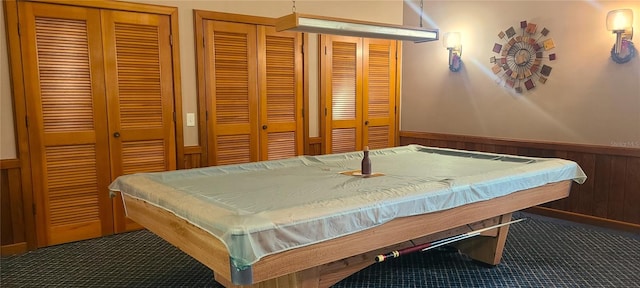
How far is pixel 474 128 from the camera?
4793mm

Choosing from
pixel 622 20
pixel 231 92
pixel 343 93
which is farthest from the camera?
pixel 343 93

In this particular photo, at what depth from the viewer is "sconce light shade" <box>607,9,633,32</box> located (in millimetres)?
3562

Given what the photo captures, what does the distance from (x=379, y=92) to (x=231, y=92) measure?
1.83 metres

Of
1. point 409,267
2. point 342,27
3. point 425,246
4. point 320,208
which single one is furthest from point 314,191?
point 409,267

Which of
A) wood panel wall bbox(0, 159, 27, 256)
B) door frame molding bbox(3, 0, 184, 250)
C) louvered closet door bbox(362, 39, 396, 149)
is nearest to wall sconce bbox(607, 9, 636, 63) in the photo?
louvered closet door bbox(362, 39, 396, 149)

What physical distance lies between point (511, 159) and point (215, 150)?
2.45 m

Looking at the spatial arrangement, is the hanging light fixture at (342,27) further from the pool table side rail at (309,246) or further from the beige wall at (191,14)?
the beige wall at (191,14)

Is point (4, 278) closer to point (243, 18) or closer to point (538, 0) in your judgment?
point (243, 18)

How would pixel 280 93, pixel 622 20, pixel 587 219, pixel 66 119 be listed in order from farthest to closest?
pixel 280 93, pixel 587 219, pixel 622 20, pixel 66 119

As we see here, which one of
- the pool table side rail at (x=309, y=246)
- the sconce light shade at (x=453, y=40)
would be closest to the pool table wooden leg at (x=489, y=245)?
the pool table side rail at (x=309, y=246)

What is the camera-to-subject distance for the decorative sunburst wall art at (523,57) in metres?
4.18

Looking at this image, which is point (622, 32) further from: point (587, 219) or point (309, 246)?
point (309, 246)

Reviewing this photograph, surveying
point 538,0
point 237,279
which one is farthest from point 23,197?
point 538,0

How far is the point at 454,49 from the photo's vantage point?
4.88 m
